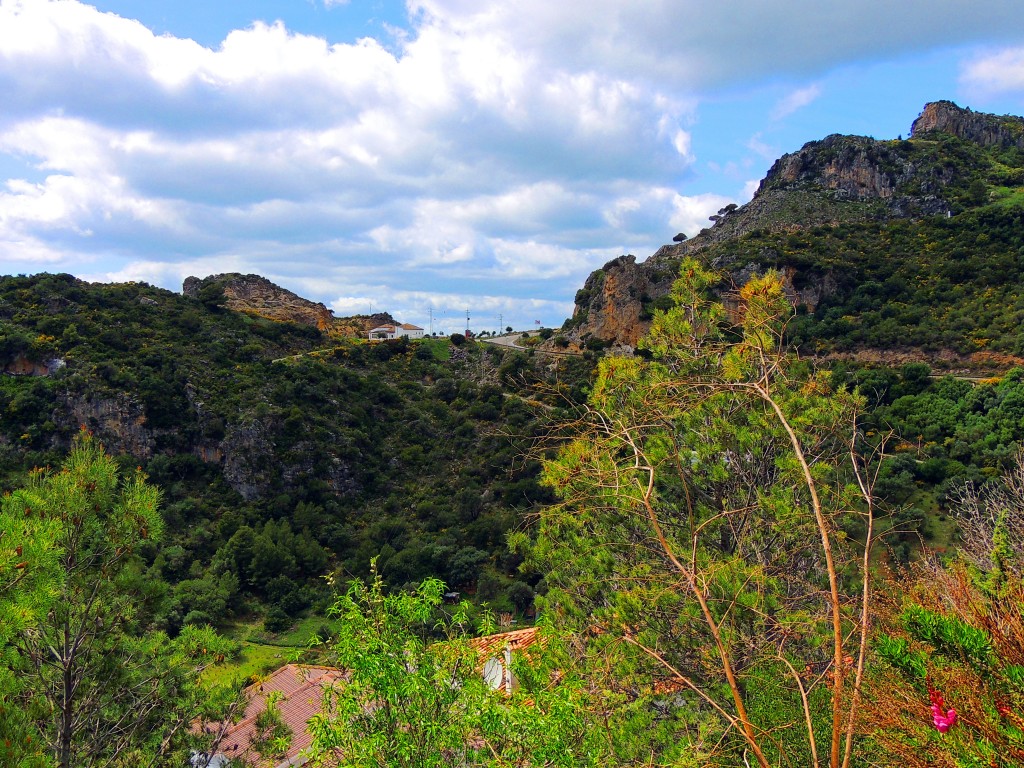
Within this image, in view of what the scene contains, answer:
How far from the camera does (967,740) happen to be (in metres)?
1.59

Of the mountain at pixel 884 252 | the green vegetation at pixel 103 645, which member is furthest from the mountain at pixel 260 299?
the green vegetation at pixel 103 645

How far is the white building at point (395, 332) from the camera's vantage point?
2083 inches

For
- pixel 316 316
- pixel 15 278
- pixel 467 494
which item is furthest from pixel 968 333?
pixel 15 278

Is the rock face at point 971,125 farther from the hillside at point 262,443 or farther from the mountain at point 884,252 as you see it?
the hillside at point 262,443

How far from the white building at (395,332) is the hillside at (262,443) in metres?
14.0

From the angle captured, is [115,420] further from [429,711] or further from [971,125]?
[971,125]

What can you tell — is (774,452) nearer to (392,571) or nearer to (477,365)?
(392,571)

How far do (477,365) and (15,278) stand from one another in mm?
27839

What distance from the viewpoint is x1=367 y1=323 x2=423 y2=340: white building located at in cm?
5290

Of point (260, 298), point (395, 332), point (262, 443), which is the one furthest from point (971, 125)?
point (262, 443)

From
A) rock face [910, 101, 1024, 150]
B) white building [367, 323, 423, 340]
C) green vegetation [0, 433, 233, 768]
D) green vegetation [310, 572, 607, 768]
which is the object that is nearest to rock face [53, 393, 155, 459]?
white building [367, 323, 423, 340]

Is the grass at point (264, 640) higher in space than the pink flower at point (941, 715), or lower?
lower

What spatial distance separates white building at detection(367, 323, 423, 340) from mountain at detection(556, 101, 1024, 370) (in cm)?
1698

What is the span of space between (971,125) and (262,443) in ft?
247
